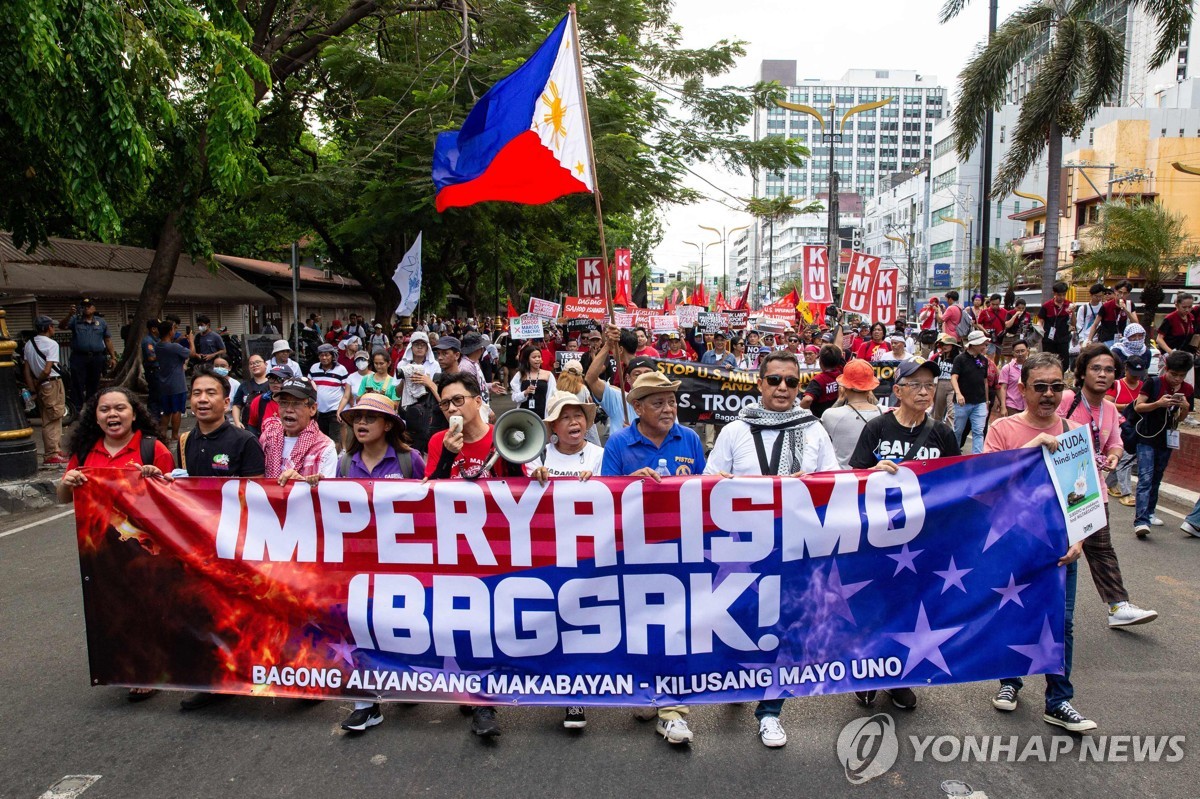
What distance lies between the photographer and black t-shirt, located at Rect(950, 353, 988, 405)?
9992mm

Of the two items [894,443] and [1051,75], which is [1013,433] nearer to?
[894,443]

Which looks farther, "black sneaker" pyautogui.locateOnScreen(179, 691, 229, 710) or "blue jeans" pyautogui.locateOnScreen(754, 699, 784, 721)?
"black sneaker" pyautogui.locateOnScreen(179, 691, 229, 710)

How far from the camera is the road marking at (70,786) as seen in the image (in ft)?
11.5

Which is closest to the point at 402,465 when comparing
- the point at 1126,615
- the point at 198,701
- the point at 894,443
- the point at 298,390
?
the point at 298,390

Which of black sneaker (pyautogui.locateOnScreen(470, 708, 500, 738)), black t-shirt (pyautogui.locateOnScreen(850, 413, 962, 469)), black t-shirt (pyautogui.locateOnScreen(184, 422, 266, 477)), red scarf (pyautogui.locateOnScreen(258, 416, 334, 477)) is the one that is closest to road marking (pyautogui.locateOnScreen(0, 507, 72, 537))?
red scarf (pyautogui.locateOnScreen(258, 416, 334, 477))

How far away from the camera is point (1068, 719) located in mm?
3973

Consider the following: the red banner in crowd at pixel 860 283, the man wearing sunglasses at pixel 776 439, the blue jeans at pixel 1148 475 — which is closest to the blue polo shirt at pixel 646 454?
the man wearing sunglasses at pixel 776 439

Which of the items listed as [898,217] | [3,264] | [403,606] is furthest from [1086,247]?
[898,217]

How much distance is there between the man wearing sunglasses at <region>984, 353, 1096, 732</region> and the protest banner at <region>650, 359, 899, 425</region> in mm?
4739

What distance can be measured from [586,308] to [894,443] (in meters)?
15.2

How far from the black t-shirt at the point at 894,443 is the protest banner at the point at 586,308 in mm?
14353

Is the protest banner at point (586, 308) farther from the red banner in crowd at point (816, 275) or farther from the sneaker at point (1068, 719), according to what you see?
the sneaker at point (1068, 719)

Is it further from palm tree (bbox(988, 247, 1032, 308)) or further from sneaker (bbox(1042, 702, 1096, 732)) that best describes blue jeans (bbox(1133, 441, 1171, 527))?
palm tree (bbox(988, 247, 1032, 308))

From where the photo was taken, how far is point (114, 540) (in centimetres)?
433
